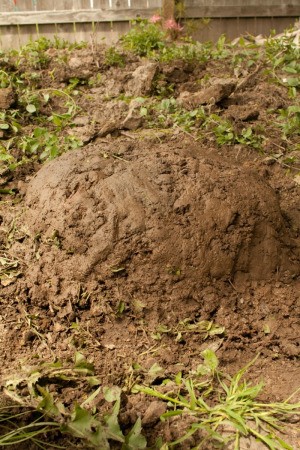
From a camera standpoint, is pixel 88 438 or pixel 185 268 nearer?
pixel 88 438

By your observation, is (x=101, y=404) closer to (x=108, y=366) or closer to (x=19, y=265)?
(x=108, y=366)

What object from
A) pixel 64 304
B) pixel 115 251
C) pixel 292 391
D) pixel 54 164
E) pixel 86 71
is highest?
pixel 86 71

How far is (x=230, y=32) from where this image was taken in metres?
6.80

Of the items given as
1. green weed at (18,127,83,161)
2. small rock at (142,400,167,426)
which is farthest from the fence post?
small rock at (142,400,167,426)

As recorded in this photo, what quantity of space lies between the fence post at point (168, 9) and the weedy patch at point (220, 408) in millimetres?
4829

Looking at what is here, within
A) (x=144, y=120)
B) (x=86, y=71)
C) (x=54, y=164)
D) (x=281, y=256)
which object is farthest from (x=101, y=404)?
(x=86, y=71)

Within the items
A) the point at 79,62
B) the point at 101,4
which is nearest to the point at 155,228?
the point at 79,62

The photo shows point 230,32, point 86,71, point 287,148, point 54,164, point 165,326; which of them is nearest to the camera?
point 165,326

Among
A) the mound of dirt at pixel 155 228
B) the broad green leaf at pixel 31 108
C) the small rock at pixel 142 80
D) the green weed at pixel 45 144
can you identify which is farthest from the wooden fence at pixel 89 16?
the mound of dirt at pixel 155 228

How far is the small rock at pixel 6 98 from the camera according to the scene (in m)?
3.57

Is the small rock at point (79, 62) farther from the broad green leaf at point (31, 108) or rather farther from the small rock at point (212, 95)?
the small rock at point (212, 95)

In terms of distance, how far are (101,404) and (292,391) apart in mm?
749

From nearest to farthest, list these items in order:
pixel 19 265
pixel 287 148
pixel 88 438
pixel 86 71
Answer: pixel 88 438 → pixel 19 265 → pixel 287 148 → pixel 86 71

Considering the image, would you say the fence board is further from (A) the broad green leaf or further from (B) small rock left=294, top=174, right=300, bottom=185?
(B) small rock left=294, top=174, right=300, bottom=185
